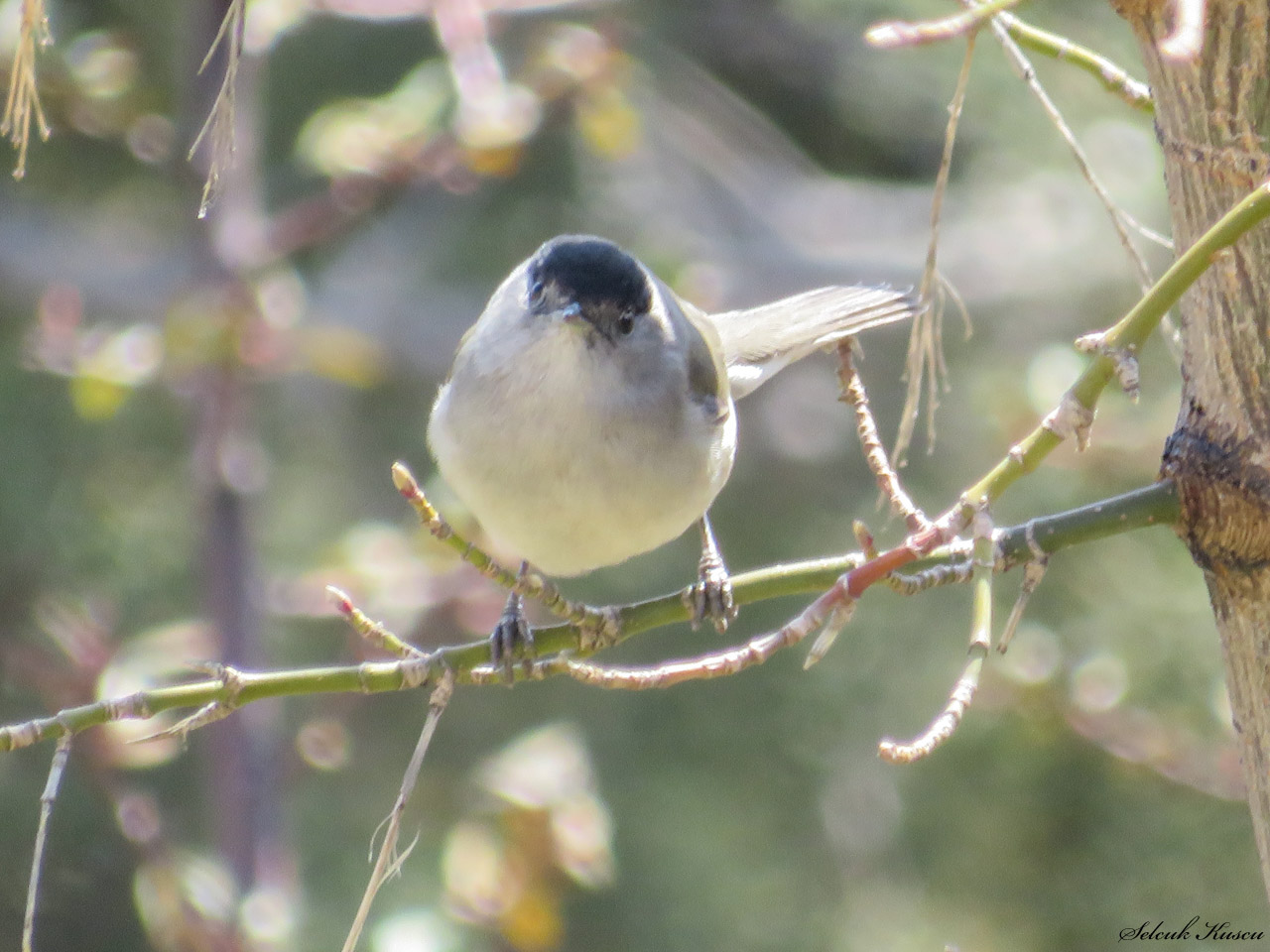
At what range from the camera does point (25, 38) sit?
1.63 m

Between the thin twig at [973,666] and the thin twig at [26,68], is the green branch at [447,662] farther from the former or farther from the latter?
the thin twig at [26,68]

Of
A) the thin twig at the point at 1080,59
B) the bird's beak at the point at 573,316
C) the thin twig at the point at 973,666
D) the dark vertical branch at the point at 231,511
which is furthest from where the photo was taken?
the dark vertical branch at the point at 231,511

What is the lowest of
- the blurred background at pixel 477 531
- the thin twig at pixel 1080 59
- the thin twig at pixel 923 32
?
the blurred background at pixel 477 531

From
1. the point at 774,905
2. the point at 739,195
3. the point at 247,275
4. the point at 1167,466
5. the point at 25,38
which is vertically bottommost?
the point at 774,905

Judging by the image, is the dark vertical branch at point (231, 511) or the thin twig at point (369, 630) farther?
the dark vertical branch at point (231, 511)

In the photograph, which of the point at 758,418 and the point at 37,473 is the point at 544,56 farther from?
the point at 37,473

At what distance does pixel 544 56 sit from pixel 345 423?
7.05 feet

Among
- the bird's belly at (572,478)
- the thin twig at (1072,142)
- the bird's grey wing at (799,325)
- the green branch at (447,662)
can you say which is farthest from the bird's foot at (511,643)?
the thin twig at (1072,142)

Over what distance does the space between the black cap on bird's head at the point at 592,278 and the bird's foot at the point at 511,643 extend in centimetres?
71

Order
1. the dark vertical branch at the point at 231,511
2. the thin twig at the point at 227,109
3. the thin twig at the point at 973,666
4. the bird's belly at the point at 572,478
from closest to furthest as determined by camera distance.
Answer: the thin twig at the point at 973,666 < the thin twig at the point at 227,109 < the bird's belly at the point at 572,478 < the dark vertical branch at the point at 231,511

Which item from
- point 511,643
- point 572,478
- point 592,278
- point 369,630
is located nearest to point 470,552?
point 369,630

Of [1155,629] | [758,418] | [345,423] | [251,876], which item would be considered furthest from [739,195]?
[251,876]

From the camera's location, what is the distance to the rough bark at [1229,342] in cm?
158

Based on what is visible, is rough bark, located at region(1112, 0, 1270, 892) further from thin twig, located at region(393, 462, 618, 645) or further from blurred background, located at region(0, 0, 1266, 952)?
blurred background, located at region(0, 0, 1266, 952)
